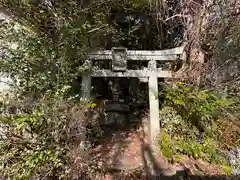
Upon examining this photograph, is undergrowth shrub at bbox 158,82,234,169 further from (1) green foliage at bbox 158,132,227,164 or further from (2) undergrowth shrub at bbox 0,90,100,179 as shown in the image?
(2) undergrowth shrub at bbox 0,90,100,179

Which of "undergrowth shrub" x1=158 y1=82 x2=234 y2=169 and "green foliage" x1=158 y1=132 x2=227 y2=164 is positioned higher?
"undergrowth shrub" x1=158 y1=82 x2=234 y2=169

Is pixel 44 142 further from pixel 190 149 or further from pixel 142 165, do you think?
pixel 190 149

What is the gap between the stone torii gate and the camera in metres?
4.29

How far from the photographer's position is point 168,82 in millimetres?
4922

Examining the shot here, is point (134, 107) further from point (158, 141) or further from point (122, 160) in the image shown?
point (122, 160)

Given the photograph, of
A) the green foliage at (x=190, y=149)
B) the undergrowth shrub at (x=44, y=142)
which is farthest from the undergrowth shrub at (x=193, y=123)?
the undergrowth shrub at (x=44, y=142)

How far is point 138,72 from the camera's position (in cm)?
469

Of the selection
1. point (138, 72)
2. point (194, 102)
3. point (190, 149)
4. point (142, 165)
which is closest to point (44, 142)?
point (142, 165)

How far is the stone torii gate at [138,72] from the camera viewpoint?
4293mm

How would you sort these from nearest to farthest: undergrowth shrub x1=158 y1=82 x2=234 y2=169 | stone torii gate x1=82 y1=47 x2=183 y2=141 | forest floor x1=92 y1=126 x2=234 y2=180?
forest floor x1=92 y1=126 x2=234 y2=180, undergrowth shrub x1=158 y1=82 x2=234 y2=169, stone torii gate x1=82 y1=47 x2=183 y2=141

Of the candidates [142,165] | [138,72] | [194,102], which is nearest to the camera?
[142,165]

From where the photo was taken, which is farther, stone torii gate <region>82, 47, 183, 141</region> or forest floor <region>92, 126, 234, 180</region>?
stone torii gate <region>82, 47, 183, 141</region>

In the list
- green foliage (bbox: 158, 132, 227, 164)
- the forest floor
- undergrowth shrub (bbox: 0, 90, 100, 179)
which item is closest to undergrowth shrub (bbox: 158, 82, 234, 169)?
green foliage (bbox: 158, 132, 227, 164)

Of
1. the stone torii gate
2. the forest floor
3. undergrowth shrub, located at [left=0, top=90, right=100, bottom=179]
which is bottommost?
the forest floor
